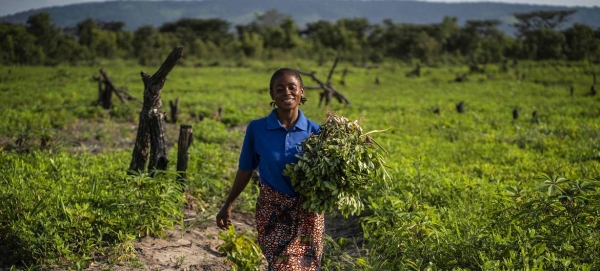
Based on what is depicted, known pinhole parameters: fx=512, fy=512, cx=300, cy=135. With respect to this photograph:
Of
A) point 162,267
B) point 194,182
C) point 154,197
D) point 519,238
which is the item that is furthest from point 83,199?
point 519,238

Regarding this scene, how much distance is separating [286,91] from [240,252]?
5.91 ft

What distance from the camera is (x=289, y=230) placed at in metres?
3.20

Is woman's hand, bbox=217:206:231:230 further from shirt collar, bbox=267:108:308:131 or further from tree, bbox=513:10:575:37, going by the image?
tree, bbox=513:10:575:37

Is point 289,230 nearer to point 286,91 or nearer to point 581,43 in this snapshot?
point 286,91

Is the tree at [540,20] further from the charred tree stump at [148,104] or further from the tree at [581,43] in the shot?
the charred tree stump at [148,104]

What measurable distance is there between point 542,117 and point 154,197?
10.1 metres

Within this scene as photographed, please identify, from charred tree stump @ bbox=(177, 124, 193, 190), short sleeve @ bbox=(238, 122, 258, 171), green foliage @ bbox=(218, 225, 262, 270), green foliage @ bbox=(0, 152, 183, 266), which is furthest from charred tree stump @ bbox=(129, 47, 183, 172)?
short sleeve @ bbox=(238, 122, 258, 171)

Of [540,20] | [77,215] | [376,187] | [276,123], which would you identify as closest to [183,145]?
[77,215]

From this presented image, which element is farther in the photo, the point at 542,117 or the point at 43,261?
the point at 542,117

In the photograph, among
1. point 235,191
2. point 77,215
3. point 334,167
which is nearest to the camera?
point 334,167

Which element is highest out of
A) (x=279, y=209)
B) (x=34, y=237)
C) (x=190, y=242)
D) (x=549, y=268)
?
(x=279, y=209)

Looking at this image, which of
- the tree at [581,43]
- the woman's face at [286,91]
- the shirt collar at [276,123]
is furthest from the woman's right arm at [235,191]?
the tree at [581,43]

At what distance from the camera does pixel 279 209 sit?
319 centimetres

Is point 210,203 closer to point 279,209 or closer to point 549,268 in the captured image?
point 279,209
